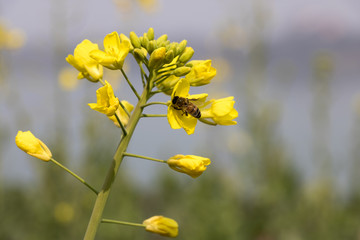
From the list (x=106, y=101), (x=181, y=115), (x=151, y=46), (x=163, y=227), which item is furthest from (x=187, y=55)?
(x=163, y=227)

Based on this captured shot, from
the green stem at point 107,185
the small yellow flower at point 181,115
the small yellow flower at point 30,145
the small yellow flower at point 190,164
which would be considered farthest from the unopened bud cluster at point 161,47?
the small yellow flower at point 30,145

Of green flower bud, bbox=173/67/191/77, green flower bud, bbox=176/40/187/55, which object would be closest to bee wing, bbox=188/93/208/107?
green flower bud, bbox=173/67/191/77

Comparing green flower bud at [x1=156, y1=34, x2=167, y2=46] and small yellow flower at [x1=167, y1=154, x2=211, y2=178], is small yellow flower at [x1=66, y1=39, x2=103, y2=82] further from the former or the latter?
small yellow flower at [x1=167, y1=154, x2=211, y2=178]

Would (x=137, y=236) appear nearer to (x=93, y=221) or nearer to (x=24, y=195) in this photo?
(x=24, y=195)

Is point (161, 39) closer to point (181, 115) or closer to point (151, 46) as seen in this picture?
point (151, 46)

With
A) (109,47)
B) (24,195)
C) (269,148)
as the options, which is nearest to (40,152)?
(109,47)

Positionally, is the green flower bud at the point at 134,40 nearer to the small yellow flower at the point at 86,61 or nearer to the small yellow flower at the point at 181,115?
the small yellow flower at the point at 86,61

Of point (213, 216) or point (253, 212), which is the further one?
→ point (253, 212)
